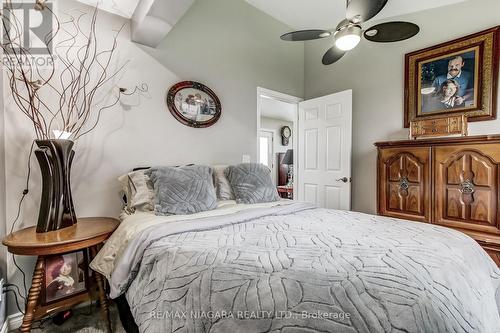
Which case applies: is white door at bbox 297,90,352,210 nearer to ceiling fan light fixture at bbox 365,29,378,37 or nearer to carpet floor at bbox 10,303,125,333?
ceiling fan light fixture at bbox 365,29,378,37

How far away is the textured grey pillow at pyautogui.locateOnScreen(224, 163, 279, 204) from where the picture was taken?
81.5 inches

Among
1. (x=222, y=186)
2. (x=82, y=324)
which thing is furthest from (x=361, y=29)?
(x=82, y=324)

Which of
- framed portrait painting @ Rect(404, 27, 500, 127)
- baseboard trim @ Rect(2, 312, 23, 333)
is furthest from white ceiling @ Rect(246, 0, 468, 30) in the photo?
baseboard trim @ Rect(2, 312, 23, 333)

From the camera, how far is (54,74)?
5.89 feet

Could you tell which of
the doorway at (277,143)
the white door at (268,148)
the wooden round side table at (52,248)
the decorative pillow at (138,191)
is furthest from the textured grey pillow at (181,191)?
the white door at (268,148)

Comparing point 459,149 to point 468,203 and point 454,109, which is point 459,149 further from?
point 454,109

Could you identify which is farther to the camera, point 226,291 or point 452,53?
point 452,53

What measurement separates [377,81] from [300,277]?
9.40ft

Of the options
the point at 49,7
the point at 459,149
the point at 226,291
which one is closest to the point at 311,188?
the point at 459,149

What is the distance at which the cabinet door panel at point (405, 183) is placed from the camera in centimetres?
211

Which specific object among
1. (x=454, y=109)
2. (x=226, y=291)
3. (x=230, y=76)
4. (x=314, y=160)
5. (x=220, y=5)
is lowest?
(x=226, y=291)

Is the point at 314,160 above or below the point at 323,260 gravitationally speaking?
above

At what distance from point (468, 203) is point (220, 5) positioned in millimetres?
3115

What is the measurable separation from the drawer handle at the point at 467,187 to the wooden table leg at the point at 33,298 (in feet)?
9.95
